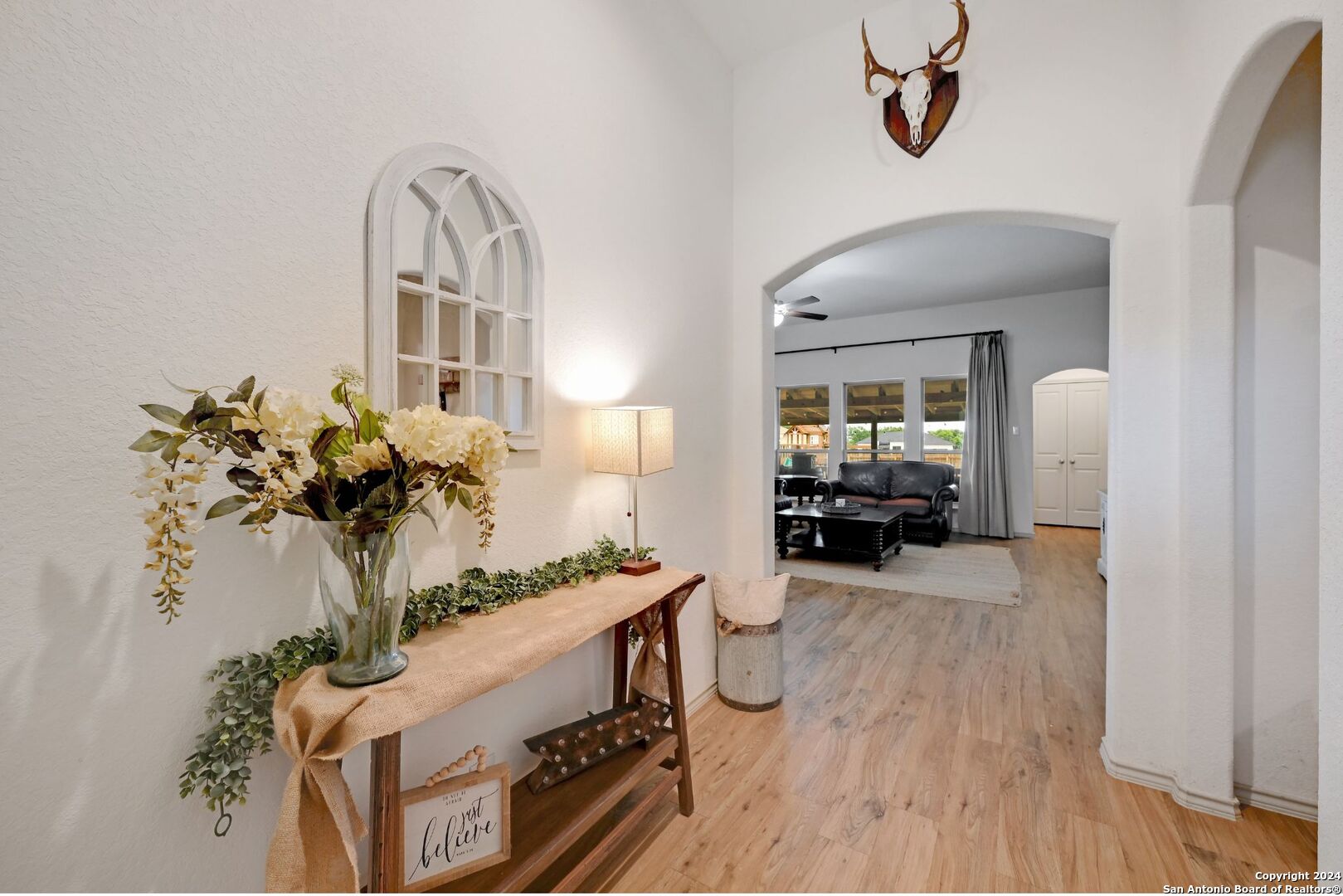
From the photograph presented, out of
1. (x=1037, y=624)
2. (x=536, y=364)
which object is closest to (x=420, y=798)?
(x=536, y=364)

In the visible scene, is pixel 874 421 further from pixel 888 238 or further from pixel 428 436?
pixel 428 436

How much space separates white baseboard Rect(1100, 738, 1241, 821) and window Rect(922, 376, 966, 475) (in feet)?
18.6

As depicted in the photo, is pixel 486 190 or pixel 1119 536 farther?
pixel 1119 536

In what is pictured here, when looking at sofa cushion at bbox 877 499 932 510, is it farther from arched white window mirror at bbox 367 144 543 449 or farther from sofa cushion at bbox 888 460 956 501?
arched white window mirror at bbox 367 144 543 449

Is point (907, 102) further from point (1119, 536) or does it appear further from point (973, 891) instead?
point (973, 891)

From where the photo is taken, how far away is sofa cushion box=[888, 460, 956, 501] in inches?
254

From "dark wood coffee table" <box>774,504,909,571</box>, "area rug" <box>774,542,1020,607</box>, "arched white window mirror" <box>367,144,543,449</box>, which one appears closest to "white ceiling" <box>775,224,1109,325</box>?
"dark wood coffee table" <box>774,504,909,571</box>

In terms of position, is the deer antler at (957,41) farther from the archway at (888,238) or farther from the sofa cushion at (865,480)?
the sofa cushion at (865,480)

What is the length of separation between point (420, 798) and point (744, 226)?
108 inches

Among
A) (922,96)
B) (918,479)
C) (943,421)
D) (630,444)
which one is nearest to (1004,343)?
(943,421)

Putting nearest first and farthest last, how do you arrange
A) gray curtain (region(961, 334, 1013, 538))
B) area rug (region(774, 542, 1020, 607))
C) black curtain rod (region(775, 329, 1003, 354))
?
area rug (region(774, 542, 1020, 607))
gray curtain (region(961, 334, 1013, 538))
black curtain rod (region(775, 329, 1003, 354))

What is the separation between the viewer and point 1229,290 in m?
1.80

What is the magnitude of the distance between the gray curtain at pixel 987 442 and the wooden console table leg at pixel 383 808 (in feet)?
23.9

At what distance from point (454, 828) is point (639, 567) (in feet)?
2.86
